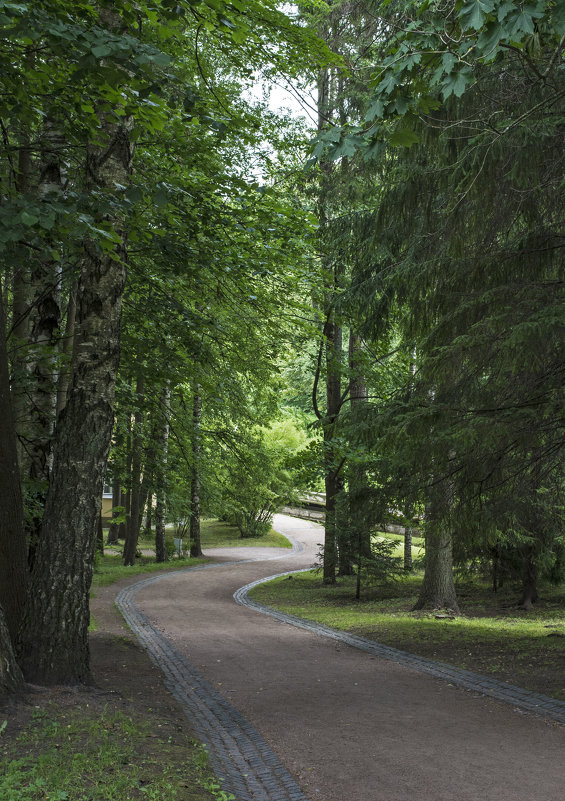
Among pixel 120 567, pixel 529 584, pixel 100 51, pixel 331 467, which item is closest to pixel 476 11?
pixel 100 51

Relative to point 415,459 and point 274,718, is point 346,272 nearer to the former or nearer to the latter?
point 415,459

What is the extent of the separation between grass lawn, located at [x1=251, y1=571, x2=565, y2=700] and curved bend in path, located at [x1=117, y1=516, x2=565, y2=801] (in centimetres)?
88

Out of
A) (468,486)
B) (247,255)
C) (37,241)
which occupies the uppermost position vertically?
(247,255)

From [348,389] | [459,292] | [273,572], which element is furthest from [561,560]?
[273,572]

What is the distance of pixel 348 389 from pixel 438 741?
44.7ft

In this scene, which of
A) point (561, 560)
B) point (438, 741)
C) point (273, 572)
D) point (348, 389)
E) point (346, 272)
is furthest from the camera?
point (273, 572)

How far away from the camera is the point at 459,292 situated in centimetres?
755

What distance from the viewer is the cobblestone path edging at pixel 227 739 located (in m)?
4.72

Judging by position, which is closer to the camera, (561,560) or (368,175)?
(368,175)

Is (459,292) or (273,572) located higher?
(459,292)

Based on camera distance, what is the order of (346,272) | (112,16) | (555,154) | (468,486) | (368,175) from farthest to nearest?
(346,272), (368,175), (468,486), (555,154), (112,16)

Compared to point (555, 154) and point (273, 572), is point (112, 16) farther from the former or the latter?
point (273, 572)

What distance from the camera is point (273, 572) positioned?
23.5 m

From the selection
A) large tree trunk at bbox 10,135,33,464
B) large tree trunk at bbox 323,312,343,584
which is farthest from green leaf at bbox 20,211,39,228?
large tree trunk at bbox 323,312,343,584
